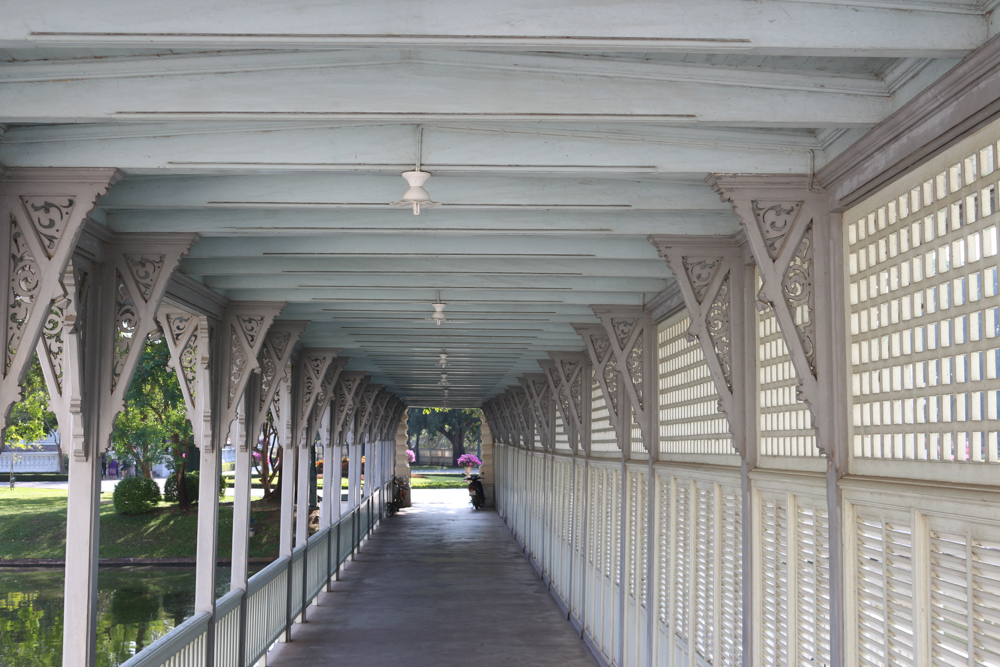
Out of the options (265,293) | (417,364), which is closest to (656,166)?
(265,293)

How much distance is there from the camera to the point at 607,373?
412 inches

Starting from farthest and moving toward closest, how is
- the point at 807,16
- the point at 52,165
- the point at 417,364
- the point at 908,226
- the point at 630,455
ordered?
the point at 417,364, the point at 630,455, the point at 52,165, the point at 908,226, the point at 807,16

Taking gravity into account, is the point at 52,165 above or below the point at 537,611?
above

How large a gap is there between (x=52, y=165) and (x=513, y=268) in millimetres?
3982

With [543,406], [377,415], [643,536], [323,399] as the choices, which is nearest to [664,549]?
[643,536]

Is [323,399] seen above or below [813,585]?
above

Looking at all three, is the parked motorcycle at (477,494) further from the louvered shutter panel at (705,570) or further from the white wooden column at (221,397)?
the louvered shutter panel at (705,570)

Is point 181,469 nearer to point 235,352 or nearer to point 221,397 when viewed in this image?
point 235,352

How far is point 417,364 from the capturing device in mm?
17578

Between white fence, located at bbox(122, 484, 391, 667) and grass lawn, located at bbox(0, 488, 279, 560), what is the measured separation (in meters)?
8.30

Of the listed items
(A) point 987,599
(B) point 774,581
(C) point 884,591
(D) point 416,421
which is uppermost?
(A) point 987,599

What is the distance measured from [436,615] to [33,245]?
1053 centimetres

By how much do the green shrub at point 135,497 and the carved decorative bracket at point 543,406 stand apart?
14.7 m

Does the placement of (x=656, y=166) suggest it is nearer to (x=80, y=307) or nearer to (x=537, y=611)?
(x=80, y=307)
